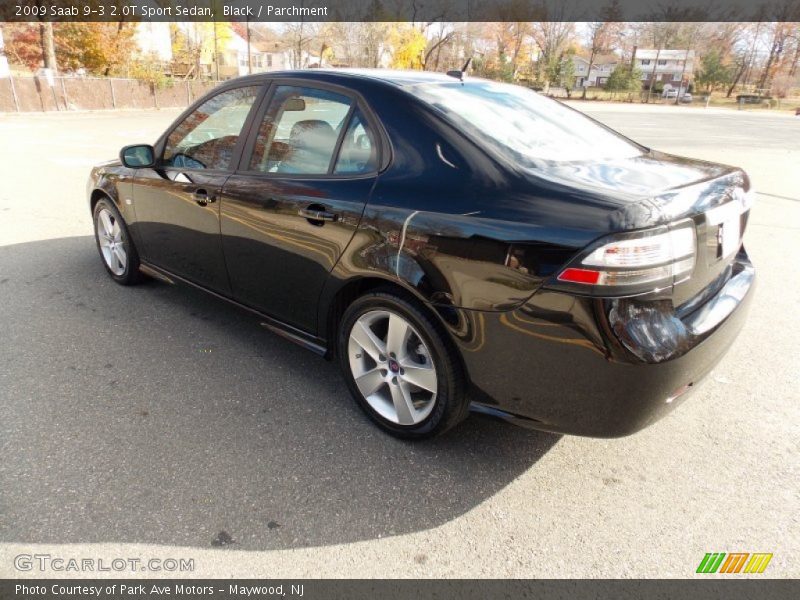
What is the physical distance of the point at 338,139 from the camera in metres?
2.74

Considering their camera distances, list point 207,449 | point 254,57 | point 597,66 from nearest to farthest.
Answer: point 207,449 → point 254,57 → point 597,66

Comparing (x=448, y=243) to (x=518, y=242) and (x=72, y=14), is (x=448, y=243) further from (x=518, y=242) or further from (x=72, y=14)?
(x=72, y=14)

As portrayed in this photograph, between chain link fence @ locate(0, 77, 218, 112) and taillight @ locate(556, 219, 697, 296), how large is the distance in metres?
29.5

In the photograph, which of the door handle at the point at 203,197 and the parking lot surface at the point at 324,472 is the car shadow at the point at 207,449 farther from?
the door handle at the point at 203,197

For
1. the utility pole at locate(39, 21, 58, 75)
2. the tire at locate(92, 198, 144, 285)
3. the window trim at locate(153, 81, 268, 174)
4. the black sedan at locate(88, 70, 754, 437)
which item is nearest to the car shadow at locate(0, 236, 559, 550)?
the black sedan at locate(88, 70, 754, 437)

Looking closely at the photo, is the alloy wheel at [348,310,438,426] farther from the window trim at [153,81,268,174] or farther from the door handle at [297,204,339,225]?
the window trim at [153,81,268,174]

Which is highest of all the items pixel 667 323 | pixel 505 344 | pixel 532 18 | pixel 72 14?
pixel 532 18

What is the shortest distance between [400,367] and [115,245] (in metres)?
3.16

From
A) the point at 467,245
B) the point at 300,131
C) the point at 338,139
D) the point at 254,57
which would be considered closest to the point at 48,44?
the point at 300,131

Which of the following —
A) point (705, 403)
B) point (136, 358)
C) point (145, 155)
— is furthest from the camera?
point (145, 155)

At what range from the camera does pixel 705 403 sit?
3008mm
